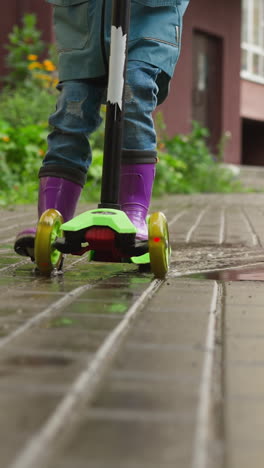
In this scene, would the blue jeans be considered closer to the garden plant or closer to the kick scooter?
the kick scooter

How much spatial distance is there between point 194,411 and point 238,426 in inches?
3.2

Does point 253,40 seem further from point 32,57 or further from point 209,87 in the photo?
point 32,57

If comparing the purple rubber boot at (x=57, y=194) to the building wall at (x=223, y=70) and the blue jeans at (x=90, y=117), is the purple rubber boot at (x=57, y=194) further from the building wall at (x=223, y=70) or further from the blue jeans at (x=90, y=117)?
the building wall at (x=223, y=70)

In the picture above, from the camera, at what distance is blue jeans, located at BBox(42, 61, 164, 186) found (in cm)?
285

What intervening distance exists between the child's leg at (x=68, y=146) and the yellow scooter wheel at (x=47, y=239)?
0.27 m

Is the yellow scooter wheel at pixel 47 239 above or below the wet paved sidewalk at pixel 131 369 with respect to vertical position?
above

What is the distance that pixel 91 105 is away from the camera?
3.00m

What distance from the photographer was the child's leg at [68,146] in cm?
296

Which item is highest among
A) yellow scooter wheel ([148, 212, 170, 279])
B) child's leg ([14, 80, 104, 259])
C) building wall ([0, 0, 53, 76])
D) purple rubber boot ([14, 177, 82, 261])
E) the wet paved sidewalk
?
building wall ([0, 0, 53, 76])

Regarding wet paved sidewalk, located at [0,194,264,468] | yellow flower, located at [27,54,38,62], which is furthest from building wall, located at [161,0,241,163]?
wet paved sidewalk, located at [0,194,264,468]

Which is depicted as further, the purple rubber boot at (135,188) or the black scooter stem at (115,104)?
the purple rubber boot at (135,188)

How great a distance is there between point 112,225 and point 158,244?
0.51 ft

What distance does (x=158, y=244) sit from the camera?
2.56 metres

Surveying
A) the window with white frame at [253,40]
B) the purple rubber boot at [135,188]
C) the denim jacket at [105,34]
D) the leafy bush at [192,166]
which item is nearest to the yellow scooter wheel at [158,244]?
the purple rubber boot at [135,188]
